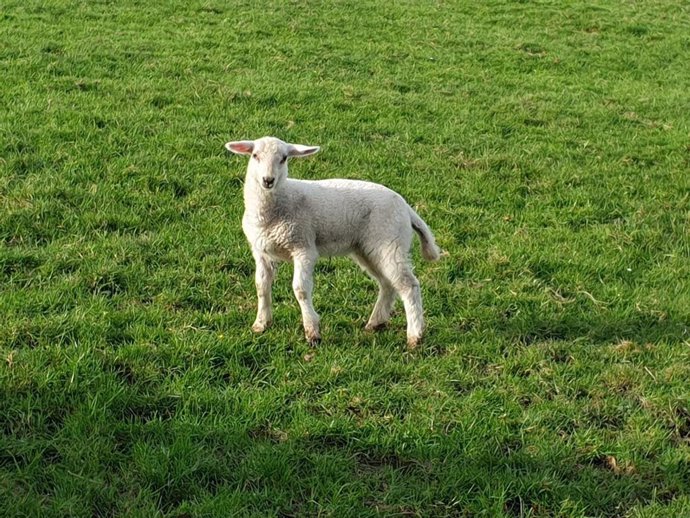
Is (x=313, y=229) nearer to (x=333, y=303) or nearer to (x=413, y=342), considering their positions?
(x=333, y=303)

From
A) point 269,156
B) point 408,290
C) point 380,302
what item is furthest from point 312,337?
point 269,156

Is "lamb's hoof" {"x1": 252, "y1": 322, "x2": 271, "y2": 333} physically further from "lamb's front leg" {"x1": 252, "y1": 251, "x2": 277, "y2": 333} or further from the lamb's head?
the lamb's head

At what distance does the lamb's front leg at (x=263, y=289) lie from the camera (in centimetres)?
573

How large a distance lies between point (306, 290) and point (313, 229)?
0.44 m

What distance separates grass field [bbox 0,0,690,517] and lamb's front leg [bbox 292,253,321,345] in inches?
4.7

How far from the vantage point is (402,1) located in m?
18.2

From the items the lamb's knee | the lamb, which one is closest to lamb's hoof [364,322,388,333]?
the lamb

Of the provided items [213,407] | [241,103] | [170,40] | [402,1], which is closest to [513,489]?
[213,407]

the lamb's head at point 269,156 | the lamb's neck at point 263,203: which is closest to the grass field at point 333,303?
the lamb's neck at point 263,203

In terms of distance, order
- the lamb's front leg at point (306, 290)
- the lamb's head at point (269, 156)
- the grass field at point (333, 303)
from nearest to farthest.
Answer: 1. the grass field at point (333, 303)
2. the lamb's head at point (269, 156)
3. the lamb's front leg at point (306, 290)

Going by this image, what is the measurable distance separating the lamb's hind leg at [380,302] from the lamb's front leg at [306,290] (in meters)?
0.50

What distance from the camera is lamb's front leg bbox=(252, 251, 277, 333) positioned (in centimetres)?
573

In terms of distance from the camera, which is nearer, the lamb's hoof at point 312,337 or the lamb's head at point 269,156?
the lamb's head at point 269,156

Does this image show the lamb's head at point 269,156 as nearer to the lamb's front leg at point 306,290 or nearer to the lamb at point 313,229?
the lamb at point 313,229
